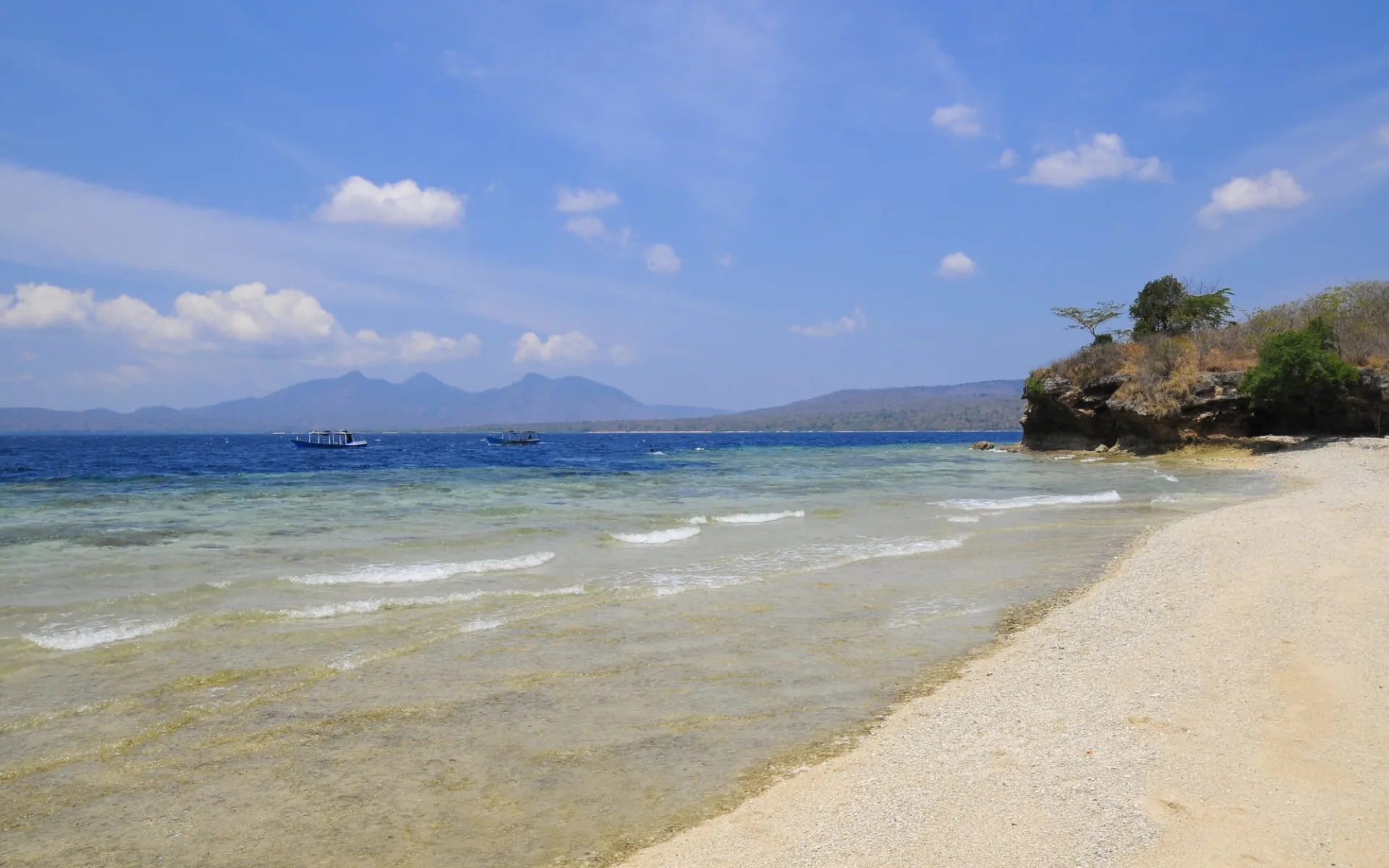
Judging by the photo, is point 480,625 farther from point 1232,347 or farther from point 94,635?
point 1232,347

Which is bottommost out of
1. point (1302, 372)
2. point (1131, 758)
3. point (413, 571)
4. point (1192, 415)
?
point (413, 571)

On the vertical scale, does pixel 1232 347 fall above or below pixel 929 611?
above

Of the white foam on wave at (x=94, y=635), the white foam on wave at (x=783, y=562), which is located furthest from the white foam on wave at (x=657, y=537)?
the white foam on wave at (x=94, y=635)

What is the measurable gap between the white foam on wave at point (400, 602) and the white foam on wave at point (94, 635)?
1572 mm

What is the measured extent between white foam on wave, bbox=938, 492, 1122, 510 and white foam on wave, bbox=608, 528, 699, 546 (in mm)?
9533

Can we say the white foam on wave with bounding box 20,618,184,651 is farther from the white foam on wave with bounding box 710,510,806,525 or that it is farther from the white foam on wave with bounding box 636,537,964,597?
the white foam on wave with bounding box 710,510,806,525

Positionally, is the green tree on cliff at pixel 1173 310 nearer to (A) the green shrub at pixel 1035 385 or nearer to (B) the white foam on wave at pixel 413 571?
(A) the green shrub at pixel 1035 385

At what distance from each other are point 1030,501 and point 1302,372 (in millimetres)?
24031

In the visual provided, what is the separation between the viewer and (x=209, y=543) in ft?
57.7

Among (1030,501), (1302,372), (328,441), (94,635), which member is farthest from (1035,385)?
(328,441)

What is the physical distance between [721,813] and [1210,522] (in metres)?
17.0

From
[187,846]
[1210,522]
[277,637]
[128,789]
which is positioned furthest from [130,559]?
[1210,522]

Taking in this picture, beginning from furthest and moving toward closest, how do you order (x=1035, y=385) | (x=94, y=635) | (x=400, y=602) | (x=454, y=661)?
(x=1035, y=385) < (x=400, y=602) < (x=94, y=635) < (x=454, y=661)

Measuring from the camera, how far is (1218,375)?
149 feet
